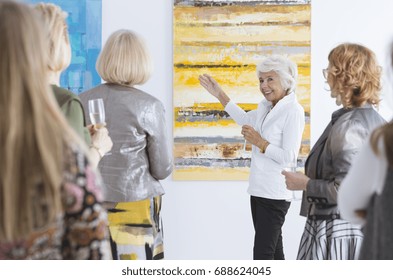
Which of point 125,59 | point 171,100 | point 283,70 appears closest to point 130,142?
point 125,59

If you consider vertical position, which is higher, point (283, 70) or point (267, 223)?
point (283, 70)

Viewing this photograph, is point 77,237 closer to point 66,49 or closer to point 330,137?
point 66,49

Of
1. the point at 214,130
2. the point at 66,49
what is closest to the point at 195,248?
the point at 214,130

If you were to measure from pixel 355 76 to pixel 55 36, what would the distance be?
1.18 m

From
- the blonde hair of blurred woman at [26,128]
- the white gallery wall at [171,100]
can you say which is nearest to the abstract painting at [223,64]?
the white gallery wall at [171,100]

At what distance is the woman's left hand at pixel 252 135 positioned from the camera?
3.56 meters

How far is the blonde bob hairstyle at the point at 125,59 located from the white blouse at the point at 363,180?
1543 mm

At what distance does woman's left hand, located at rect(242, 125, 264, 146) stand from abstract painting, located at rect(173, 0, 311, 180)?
2.54 ft

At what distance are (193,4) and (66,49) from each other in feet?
7.51

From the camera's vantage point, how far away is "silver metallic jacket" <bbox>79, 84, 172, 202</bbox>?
2.91m

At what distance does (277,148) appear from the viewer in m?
3.48

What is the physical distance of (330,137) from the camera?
8.27ft

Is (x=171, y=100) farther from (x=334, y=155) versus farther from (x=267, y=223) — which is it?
(x=334, y=155)

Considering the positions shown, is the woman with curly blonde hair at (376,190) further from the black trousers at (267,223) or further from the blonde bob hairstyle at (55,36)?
the black trousers at (267,223)
